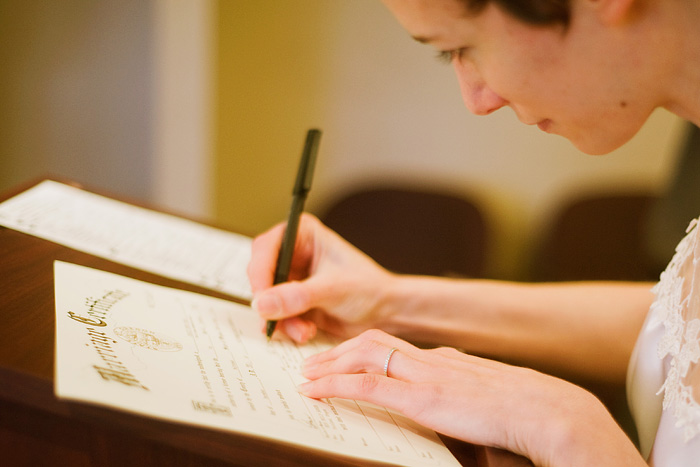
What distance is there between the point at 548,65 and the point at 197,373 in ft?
1.20

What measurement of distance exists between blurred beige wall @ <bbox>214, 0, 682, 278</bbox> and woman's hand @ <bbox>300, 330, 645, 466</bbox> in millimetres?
1511

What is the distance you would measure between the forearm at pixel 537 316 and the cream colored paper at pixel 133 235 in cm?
22

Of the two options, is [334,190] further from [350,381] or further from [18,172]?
[350,381]

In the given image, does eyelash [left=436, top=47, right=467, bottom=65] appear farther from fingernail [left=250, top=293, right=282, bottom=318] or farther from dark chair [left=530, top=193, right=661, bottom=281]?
dark chair [left=530, top=193, right=661, bottom=281]

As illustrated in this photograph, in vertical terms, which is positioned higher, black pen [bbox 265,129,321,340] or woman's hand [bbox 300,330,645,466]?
black pen [bbox 265,129,321,340]

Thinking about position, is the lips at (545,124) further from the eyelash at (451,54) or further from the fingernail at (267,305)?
the fingernail at (267,305)

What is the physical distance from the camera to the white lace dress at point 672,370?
556 mm

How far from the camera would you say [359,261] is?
814mm

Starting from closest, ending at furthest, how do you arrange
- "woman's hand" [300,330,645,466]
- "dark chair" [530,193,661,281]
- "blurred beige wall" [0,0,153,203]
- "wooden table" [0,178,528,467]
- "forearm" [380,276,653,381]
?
"wooden table" [0,178,528,467] → "woman's hand" [300,330,645,466] → "forearm" [380,276,653,381] → "blurred beige wall" [0,0,153,203] → "dark chair" [530,193,661,281]

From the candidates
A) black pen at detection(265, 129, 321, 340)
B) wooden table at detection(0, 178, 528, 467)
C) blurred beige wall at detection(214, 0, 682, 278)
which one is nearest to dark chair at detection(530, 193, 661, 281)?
blurred beige wall at detection(214, 0, 682, 278)

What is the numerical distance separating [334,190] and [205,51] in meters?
0.64

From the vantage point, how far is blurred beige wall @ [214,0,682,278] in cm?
205

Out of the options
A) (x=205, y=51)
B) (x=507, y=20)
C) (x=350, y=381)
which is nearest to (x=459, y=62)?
(x=507, y=20)

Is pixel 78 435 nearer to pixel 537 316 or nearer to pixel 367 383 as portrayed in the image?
pixel 367 383
